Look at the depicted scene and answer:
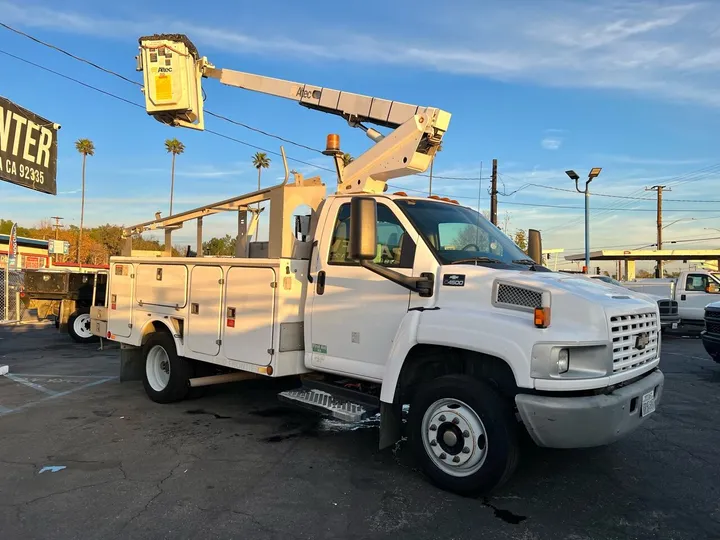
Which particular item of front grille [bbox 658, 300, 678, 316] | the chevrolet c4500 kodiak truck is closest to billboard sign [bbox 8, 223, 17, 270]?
the chevrolet c4500 kodiak truck

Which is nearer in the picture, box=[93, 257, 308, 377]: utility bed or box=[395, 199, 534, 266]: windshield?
box=[395, 199, 534, 266]: windshield

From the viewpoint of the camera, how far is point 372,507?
3934mm

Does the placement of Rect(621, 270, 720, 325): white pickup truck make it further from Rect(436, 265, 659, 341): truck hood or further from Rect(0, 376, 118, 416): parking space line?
Rect(0, 376, 118, 416): parking space line

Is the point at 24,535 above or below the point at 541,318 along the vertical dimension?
below

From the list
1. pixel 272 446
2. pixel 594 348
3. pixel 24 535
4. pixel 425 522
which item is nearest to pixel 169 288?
pixel 272 446

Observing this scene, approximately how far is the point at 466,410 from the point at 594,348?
3.37 ft

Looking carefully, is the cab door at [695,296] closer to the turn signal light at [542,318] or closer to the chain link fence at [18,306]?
the turn signal light at [542,318]

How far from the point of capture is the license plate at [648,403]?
4075mm

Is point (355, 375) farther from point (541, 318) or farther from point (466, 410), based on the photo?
point (541, 318)

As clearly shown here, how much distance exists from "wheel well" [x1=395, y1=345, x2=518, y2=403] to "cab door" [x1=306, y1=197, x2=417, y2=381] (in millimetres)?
293

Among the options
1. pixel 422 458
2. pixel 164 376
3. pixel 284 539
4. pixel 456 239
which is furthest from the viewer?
pixel 164 376

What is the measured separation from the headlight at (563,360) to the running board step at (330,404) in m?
1.74

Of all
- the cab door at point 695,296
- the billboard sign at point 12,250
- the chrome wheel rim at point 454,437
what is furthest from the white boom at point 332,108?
the cab door at point 695,296

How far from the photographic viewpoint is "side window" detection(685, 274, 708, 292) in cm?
1634
